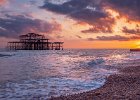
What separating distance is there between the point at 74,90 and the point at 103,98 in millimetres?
3775

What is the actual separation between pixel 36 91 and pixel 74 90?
196 centimetres

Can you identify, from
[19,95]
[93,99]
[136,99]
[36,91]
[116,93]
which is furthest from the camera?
[36,91]

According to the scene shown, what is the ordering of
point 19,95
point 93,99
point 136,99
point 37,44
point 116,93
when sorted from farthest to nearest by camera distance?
point 37,44, point 19,95, point 116,93, point 93,99, point 136,99

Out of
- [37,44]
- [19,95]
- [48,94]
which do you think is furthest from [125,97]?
[37,44]

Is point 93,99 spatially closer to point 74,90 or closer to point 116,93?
point 116,93

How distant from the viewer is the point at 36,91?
49.0 feet

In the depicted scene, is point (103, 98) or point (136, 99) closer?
point (136, 99)

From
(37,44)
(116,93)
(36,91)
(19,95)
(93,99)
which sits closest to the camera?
(93,99)

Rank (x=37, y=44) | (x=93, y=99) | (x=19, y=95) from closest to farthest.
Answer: (x=93, y=99), (x=19, y=95), (x=37, y=44)

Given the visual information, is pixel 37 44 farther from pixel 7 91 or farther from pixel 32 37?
pixel 7 91

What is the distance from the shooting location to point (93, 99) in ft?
38.3

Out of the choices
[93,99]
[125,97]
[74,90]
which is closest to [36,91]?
[74,90]

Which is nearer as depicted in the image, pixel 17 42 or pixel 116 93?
pixel 116 93

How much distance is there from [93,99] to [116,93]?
1.46 meters
